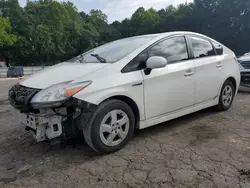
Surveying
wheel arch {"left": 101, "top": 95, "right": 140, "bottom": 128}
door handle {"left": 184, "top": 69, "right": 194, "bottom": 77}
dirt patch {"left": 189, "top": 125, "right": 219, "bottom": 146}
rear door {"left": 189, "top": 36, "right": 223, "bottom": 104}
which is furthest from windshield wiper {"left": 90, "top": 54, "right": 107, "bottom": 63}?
dirt patch {"left": 189, "top": 125, "right": 219, "bottom": 146}

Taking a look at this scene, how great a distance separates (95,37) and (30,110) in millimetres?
57513

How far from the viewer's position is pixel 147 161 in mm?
2842

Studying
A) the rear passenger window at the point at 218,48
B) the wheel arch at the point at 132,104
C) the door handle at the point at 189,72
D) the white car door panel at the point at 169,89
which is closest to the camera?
the wheel arch at the point at 132,104

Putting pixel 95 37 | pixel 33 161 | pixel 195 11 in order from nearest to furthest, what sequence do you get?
pixel 33 161 < pixel 195 11 < pixel 95 37

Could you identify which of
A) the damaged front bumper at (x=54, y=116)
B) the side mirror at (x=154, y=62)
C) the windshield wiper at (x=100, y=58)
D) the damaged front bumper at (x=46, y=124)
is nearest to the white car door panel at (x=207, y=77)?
the side mirror at (x=154, y=62)

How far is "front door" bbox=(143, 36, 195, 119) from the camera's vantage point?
3.37 metres

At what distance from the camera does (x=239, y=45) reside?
139ft

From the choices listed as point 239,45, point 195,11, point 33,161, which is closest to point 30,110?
point 33,161

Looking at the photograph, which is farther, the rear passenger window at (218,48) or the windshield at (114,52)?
the rear passenger window at (218,48)

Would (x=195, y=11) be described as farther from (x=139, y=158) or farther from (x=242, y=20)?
(x=139, y=158)

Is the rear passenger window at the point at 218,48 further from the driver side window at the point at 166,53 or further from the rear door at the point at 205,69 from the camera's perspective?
the driver side window at the point at 166,53

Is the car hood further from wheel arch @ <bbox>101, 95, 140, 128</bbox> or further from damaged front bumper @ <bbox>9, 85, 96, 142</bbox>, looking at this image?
wheel arch @ <bbox>101, 95, 140, 128</bbox>

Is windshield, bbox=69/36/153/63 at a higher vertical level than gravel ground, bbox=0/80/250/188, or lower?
higher

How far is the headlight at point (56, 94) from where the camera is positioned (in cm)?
268
